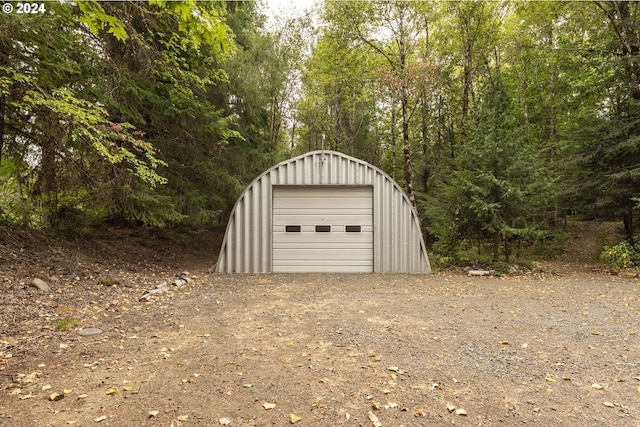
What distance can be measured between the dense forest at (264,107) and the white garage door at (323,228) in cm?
222

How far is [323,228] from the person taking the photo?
8.39 m

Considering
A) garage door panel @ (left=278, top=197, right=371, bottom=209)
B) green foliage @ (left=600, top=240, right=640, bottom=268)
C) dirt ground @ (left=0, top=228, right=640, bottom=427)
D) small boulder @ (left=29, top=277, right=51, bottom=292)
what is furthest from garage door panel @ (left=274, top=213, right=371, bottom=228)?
green foliage @ (left=600, top=240, right=640, bottom=268)

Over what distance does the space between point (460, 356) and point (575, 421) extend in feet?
3.65

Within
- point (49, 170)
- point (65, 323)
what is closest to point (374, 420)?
point (65, 323)

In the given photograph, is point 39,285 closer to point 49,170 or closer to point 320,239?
point 49,170

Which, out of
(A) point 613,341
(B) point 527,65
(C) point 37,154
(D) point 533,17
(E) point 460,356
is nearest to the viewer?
(E) point 460,356

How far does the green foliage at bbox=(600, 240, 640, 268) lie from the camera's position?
800 cm

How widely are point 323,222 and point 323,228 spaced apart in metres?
0.16

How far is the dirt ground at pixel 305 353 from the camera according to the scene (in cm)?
233

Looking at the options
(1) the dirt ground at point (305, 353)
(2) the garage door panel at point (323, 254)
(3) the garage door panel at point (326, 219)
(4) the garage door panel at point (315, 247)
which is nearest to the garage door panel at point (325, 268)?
(2) the garage door panel at point (323, 254)

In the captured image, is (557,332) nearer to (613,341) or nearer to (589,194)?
(613,341)

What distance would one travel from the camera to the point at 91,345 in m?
3.46

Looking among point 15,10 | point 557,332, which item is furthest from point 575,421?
point 15,10

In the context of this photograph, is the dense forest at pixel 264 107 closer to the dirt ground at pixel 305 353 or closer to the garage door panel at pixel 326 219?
the dirt ground at pixel 305 353
